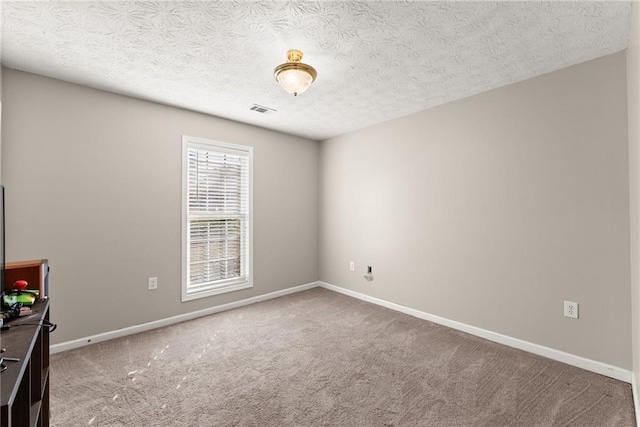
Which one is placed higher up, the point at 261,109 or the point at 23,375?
the point at 261,109

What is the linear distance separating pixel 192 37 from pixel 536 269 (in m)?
3.28

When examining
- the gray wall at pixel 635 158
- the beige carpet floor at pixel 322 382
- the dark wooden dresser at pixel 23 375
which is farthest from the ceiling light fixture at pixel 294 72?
the beige carpet floor at pixel 322 382

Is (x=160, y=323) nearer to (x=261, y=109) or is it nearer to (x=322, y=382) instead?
(x=322, y=382)

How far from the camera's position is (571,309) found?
92.4 inches

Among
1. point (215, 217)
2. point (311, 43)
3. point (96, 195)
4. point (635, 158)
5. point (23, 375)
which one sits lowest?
point (23, 375)

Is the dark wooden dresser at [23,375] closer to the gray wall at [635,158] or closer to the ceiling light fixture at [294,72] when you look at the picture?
the ceiling light fixture at [294,72]

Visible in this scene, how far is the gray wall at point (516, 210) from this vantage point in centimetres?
219

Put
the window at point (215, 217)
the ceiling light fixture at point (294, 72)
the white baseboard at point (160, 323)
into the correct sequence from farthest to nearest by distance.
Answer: the window at point (215, 217) < the white baseboard at point (160, 323) < the ceiling light fixture at point (294, 72)

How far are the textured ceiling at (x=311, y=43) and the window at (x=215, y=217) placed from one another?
2.74 feet

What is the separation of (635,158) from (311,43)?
2.17m

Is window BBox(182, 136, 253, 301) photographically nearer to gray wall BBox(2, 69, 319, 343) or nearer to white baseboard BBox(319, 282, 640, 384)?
gray wall BBox(2, 69, 319, 343)

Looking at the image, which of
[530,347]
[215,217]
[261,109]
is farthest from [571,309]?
[215,217]

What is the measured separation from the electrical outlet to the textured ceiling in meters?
1.93

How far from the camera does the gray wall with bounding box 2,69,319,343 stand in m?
2.40
